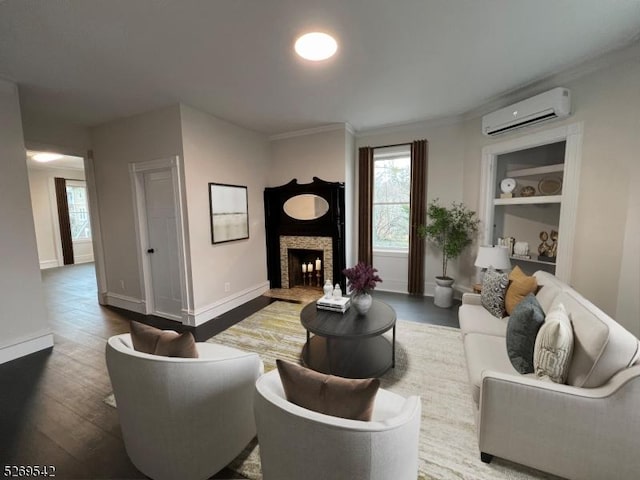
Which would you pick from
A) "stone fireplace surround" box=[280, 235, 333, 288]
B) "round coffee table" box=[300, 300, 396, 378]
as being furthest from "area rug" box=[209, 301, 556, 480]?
"stone fireplace surround" box=[280, 235, 333, 288]

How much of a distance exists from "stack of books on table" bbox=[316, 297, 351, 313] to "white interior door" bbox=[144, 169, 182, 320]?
2130 millimetres

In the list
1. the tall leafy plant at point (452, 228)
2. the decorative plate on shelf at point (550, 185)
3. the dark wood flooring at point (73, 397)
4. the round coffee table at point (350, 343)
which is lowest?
the dark wood flooring at point (73, 397)

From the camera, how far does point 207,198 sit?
3.66 m

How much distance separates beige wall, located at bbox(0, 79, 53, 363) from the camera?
2.66m

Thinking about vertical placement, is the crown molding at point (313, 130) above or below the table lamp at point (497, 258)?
above

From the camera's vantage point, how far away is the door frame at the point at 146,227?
3.38 m

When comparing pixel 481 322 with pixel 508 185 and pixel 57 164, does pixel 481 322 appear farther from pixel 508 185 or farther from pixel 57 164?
pixel 57 164

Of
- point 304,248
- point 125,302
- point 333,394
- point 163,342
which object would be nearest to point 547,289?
point 333,394

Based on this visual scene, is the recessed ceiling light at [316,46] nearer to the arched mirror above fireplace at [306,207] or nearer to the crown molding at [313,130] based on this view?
the crown molding at [313,130]

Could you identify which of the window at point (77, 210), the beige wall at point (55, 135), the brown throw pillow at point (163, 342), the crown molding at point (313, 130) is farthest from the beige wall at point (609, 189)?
the window at point (77, 210)

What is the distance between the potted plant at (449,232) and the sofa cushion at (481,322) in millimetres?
1261

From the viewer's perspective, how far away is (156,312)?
391 centimetres

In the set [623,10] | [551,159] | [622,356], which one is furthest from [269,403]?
[551,159]

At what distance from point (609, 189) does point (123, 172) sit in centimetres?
575
